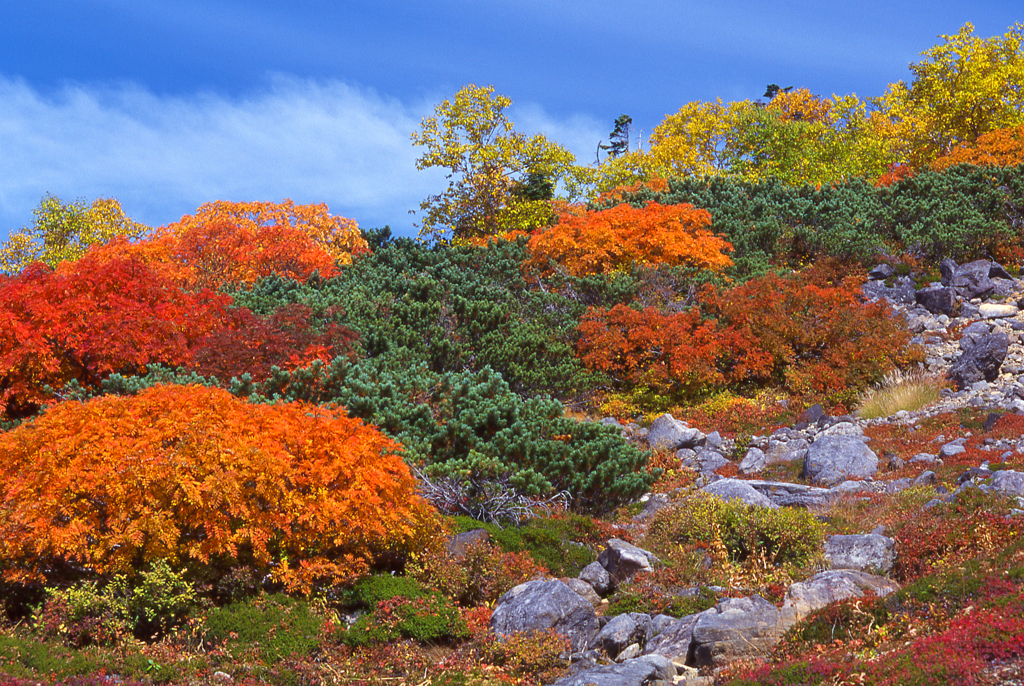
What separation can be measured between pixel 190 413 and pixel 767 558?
572 centimetres

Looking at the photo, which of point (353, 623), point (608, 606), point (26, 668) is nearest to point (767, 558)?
point (608, 606)

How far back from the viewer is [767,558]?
8.54 meters

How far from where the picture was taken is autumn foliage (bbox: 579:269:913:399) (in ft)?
51.5

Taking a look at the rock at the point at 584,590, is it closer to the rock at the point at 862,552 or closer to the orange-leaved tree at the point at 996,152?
the rock at the point at 862,552

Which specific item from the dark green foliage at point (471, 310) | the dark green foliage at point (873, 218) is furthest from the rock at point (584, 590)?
the dark green foliage at point (873, 218)

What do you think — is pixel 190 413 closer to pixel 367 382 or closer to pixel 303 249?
pixel 367 382

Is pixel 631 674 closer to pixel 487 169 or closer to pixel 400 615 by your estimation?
pixel 400 615

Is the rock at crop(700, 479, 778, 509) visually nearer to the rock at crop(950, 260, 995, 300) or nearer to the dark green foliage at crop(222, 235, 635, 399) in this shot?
the dark green foliage at crop(222, 235, 635, 399)

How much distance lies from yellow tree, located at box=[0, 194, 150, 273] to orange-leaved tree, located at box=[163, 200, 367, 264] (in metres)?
13.6

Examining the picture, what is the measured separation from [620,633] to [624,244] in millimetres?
13398

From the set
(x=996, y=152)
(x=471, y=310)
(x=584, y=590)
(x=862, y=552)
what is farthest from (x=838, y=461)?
(x=996, y=152)

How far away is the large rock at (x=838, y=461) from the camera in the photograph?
1148 cm

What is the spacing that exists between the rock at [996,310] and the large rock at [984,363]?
129 inches

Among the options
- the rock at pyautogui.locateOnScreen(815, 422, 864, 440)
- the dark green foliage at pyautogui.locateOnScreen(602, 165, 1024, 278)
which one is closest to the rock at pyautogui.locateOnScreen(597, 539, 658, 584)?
the rock at pyautogui.locateOnScreen(815, 422, 864, 440)
